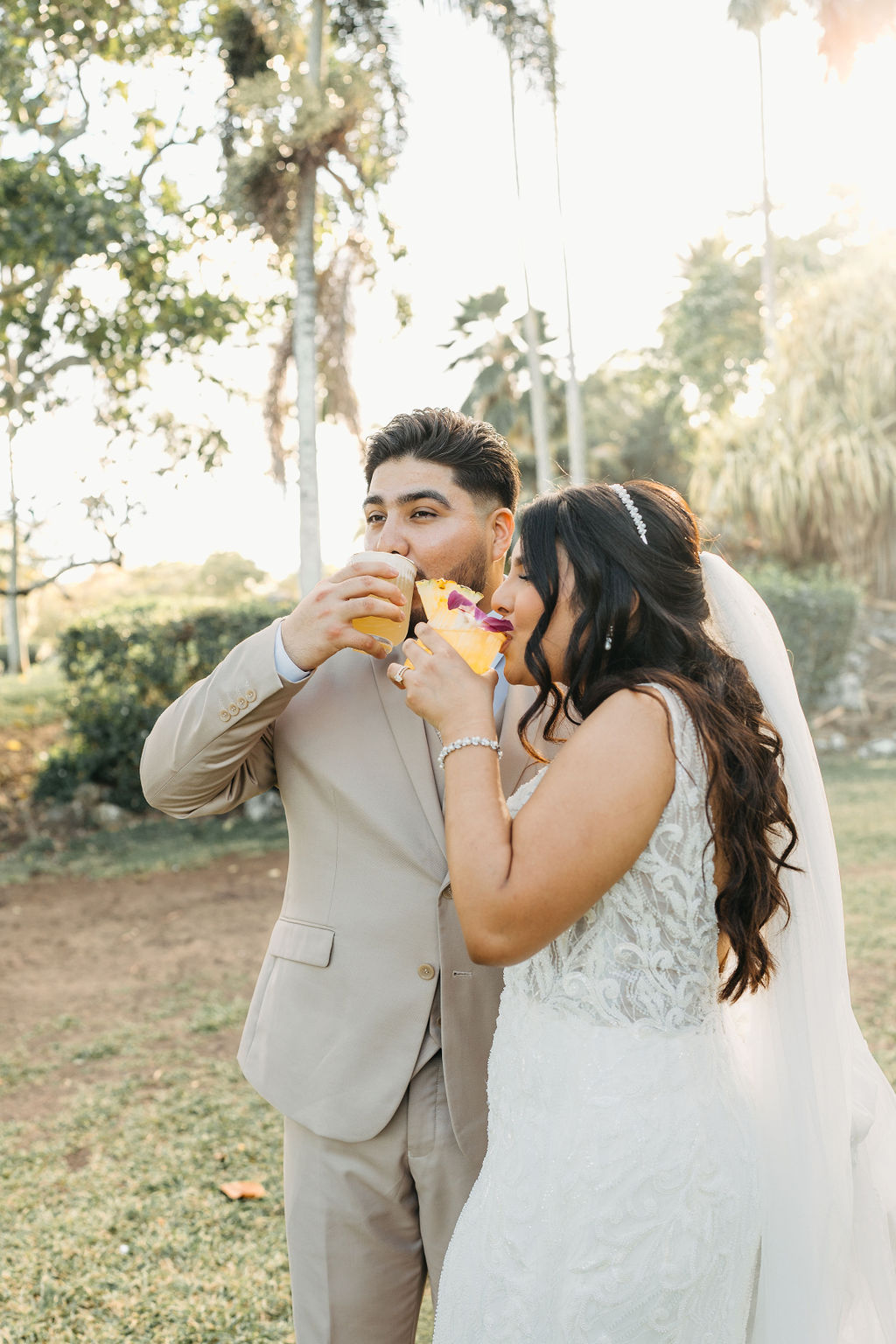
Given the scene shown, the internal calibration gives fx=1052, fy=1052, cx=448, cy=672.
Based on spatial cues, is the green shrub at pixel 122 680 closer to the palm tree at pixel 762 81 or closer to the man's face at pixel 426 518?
the man's face at pixel 426 518

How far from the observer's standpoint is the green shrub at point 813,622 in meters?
15.0

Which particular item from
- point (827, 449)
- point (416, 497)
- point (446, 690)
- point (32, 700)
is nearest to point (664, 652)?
point (446, 690)

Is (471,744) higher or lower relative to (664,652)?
lower

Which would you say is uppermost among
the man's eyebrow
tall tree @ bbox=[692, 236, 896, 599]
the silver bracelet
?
tall tree @ bbox=[692, 236, 896, 599]

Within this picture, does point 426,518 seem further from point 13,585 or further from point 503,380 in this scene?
point 503,380

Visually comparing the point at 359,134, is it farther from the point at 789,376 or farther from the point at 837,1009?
the point at 837,1009

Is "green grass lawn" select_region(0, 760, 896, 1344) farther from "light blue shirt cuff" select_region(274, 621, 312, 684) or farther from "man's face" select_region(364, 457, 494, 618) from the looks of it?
"man's face" select_region(364, 457, 494, 618)

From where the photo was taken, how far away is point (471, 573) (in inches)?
104

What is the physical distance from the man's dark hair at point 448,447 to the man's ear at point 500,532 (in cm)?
6

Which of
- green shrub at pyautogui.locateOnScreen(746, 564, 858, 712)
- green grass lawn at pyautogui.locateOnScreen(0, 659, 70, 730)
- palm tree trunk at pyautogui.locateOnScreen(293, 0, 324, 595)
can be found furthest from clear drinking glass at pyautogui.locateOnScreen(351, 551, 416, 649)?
green shrub at pyautogui.locateOnScreen(746, 564, 858, 712)

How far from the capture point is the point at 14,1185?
4.31 metres

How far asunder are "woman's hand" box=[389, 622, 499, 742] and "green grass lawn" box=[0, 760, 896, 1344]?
256 cm

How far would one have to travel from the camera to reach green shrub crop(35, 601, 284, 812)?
36.4 ft

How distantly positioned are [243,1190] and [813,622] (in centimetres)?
1282
